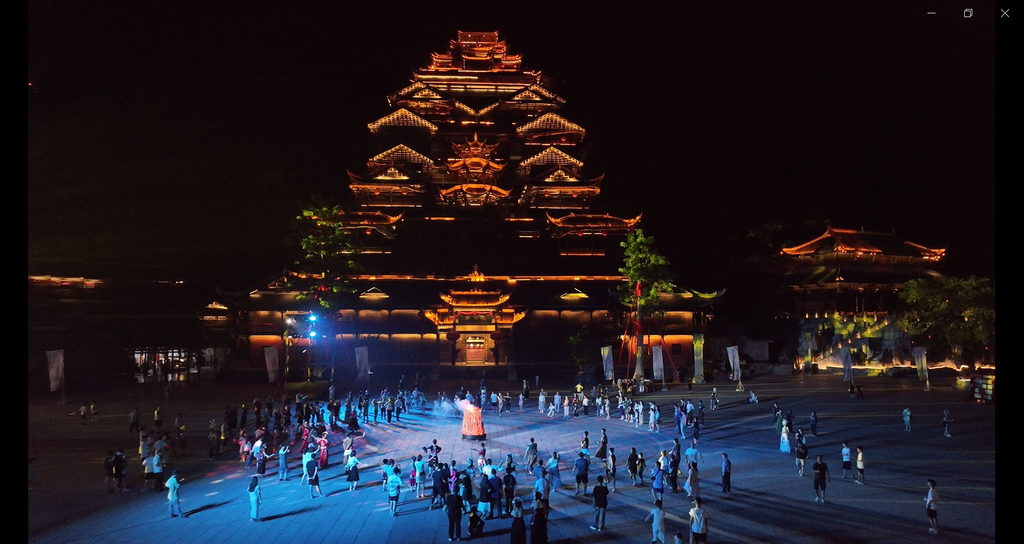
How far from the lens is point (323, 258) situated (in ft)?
127

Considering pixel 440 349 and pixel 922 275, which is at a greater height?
pixel 922 275

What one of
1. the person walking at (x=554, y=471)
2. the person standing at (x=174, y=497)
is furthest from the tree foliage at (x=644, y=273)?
the person standing at (x=174, y=497)

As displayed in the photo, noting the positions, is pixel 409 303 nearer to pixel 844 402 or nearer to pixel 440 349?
pixel 440 349

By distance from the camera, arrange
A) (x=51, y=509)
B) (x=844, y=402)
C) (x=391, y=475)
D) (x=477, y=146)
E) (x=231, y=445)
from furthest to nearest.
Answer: (x=477, y=146), (x=844, y=402), (x=231, y=445), (x=51, y=509), (x=391, y=475)

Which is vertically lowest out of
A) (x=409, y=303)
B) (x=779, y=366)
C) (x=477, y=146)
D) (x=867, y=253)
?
(x=779, y=366)

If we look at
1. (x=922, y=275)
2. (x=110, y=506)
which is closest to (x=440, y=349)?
(x=110, y=506)

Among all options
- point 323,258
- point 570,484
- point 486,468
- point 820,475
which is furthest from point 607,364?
point 486,468

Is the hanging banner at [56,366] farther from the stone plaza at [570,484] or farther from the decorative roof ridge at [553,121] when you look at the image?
the decorative roof ridge at [553,121]

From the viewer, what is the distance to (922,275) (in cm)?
5359

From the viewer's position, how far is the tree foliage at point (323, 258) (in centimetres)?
3828

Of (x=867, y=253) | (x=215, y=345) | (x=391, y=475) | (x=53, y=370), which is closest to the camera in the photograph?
(x=391, y=475)

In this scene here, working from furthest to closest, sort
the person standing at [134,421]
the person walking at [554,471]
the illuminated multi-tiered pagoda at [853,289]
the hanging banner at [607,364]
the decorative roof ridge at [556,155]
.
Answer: the decorative roof ridge at [556,155] < the illuminated multi-tiered pagoda at [853,289] < the hanging banner at [607,364] < the person standing at [134,421] < the person walking at [554,471]

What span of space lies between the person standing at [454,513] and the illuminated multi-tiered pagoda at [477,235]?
29.3m

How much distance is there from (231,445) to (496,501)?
1425cm
